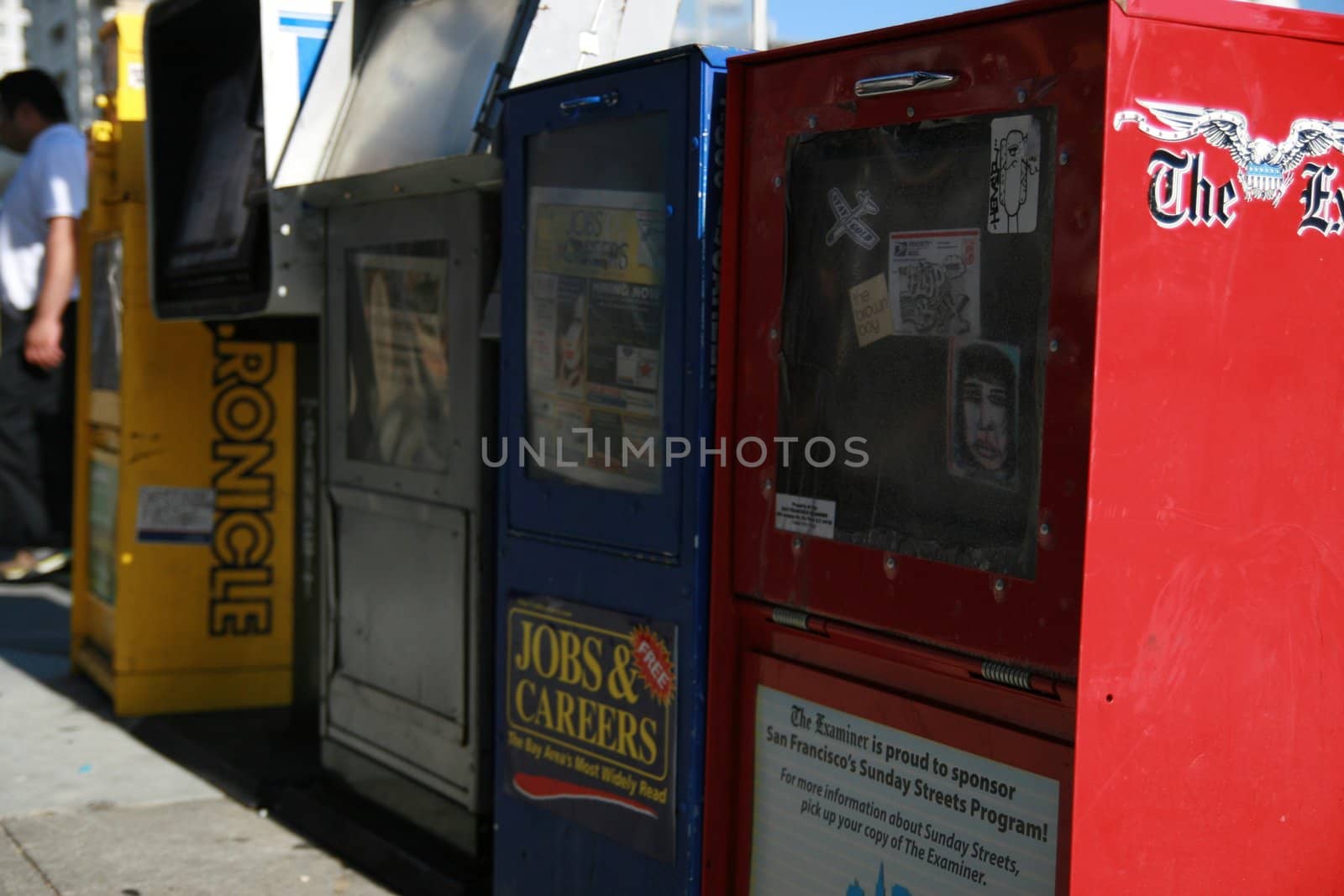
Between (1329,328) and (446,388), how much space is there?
82.9 inches

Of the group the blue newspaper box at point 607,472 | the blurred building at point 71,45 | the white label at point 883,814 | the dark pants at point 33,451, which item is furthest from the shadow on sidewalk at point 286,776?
the blurred building at point 71,45

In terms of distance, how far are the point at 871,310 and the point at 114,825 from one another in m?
2.79

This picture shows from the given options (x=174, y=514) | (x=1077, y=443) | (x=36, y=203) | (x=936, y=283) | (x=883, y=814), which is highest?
(x=36, y=203)

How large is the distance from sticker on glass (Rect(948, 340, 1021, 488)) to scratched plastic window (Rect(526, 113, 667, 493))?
28.0 inches

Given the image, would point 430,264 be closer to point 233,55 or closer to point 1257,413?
point 233,55

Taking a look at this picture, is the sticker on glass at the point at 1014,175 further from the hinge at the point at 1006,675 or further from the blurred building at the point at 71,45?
the blurred building at the point at 71,45

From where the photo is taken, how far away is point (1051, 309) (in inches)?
87.7

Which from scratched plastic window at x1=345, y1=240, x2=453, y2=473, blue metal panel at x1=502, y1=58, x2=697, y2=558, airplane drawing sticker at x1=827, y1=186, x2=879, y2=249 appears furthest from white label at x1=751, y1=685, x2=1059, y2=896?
scratched plastic window at x1=345, y1=240, x2=453, y2=473

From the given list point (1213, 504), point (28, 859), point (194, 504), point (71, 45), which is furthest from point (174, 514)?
point (71, 45)

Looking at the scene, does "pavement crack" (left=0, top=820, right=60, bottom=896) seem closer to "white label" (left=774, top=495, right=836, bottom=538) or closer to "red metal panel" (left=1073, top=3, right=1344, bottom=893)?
"white label" (left=774, top=495, right=836, bottom=538)

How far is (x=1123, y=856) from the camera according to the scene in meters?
2.28

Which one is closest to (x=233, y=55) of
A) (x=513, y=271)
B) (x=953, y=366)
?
(x=513, y=271)

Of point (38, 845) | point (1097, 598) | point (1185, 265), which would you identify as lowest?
point (38, 845)

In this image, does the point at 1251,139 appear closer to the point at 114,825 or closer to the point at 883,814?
the point at 883,814
